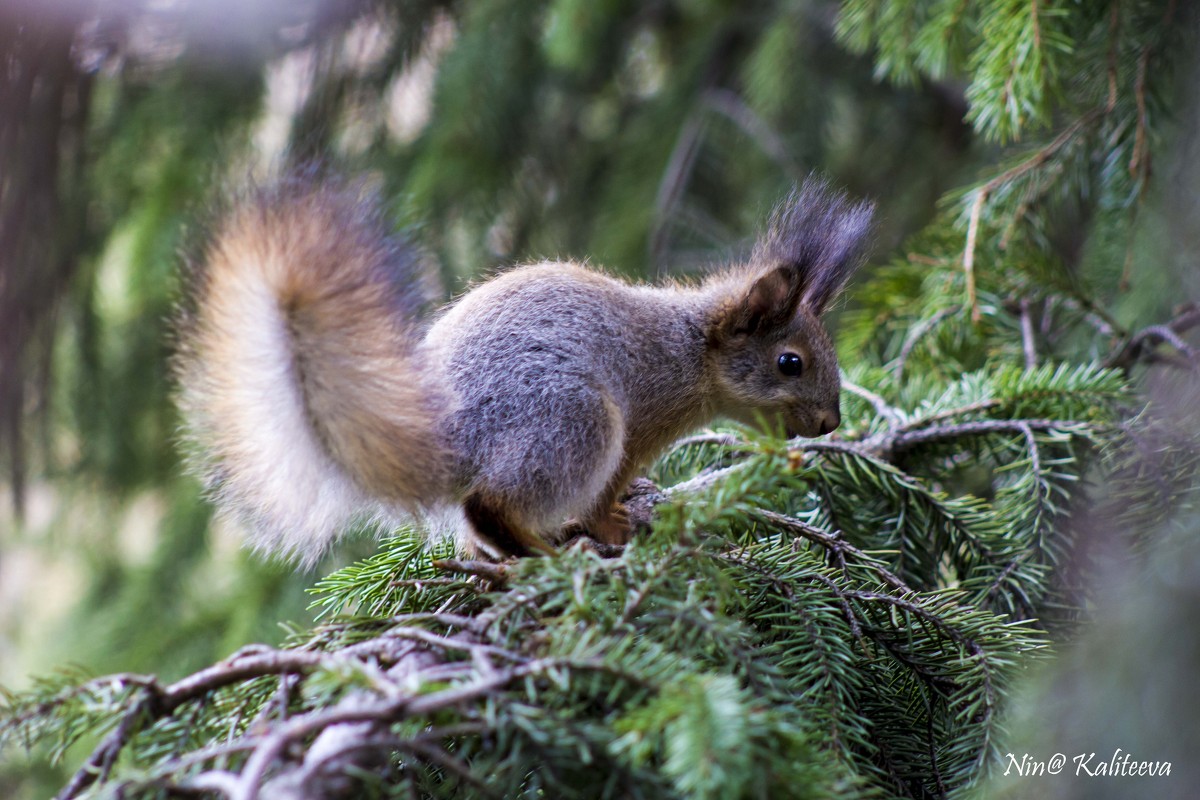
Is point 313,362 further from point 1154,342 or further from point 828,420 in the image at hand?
point 1154,342

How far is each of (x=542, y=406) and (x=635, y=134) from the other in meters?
1.31

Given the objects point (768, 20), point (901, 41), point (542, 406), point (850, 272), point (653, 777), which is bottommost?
point (653, 777)

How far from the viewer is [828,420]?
157 centimetres

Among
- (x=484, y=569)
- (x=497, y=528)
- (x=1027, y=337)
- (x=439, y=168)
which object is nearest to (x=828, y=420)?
(x=1027, y=337)

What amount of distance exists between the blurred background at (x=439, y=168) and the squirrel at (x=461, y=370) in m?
0.27

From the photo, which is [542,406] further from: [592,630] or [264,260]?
[592,630]

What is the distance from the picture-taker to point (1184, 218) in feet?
4.00

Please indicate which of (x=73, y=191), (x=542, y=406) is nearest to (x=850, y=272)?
(x=542, y=406)

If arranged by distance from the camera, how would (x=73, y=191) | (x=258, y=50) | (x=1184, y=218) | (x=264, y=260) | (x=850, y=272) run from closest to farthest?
(x=264, y=260) < (x=1184, y=218) < (x=850, y=272) < (x=73, y=191) < (x=258, y=50)

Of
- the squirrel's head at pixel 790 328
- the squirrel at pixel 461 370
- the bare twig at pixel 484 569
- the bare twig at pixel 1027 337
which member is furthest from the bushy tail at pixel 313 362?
the bare twig at pixel 1027 337

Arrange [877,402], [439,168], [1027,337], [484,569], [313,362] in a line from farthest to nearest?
1. [439,168]
2. [1027,337]
3. [877,402]
4. [313,362]
5. [484,569]

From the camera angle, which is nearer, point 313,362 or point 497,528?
point 313,362

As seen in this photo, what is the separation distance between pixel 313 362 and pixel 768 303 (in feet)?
2.69

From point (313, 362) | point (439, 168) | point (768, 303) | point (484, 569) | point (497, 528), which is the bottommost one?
point (484, 569)
